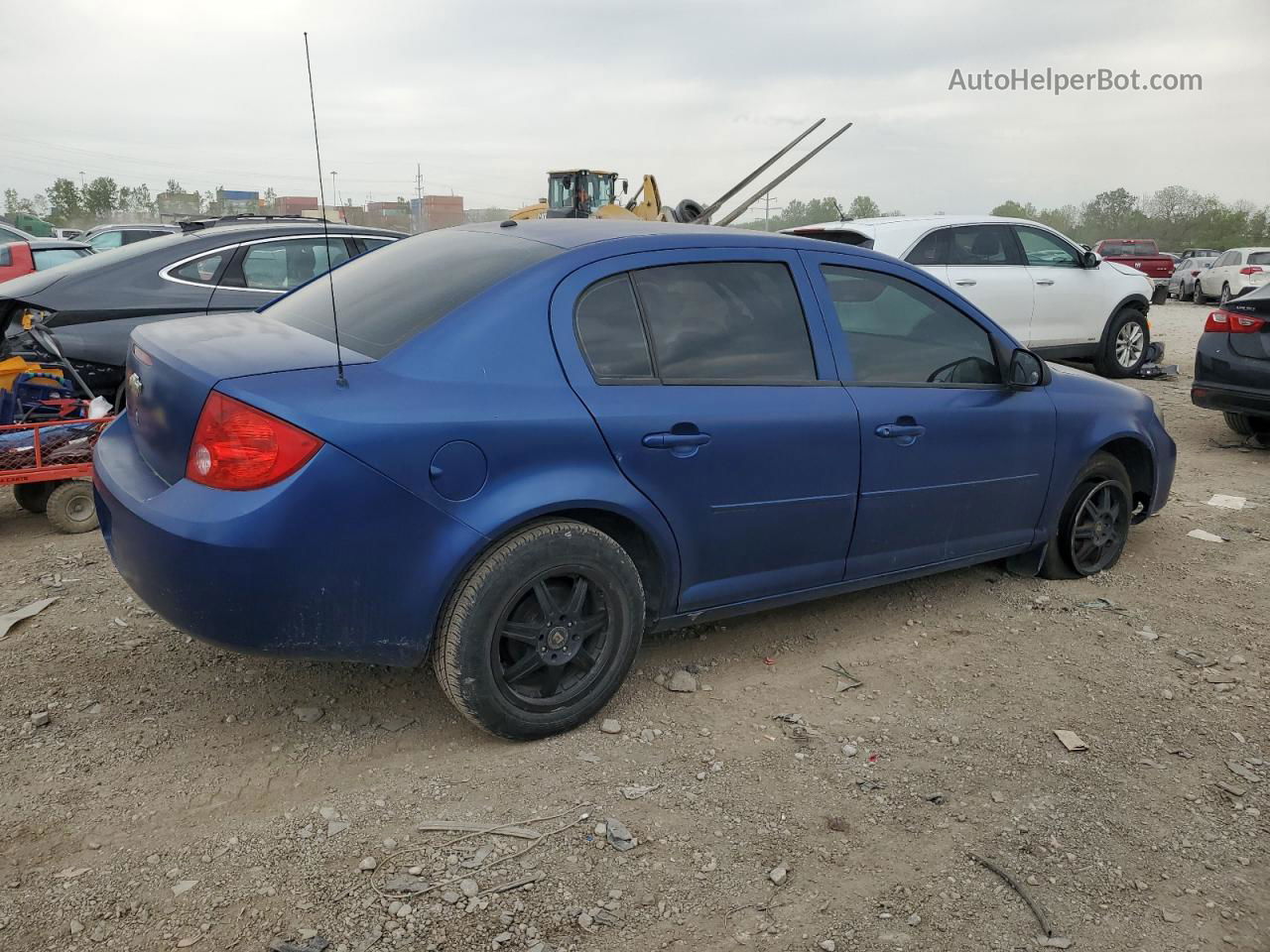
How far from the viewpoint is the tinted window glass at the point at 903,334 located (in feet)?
12.3

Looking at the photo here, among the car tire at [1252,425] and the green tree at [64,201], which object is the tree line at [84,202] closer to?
the green tree at [64,201]

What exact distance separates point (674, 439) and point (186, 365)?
4.92 ft

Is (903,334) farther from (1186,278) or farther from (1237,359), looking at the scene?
(1186,278)

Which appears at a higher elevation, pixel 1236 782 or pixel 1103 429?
pixel 1103 429

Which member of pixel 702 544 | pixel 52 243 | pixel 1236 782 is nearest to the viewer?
pixel 1236 782

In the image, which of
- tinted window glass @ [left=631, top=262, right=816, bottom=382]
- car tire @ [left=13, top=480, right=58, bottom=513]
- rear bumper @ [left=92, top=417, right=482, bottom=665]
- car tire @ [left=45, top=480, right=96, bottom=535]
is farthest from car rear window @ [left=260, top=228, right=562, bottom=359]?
car tire @ [left=13, top=480, right=58, bottom=513]

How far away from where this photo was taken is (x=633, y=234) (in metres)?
3.37

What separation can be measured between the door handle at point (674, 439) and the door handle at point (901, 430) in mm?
821

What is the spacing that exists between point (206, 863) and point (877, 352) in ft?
9.40

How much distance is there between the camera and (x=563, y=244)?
3252mm

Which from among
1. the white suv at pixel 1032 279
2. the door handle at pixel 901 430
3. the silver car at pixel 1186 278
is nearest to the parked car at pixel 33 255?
the white suv at pixel 1032 279

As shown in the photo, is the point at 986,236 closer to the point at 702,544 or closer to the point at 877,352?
the point at 877,352

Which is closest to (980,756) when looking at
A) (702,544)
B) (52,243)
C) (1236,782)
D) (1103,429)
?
(1236,782)

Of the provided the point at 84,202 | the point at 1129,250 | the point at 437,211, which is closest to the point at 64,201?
the point at 84,202
